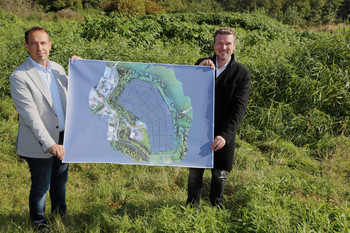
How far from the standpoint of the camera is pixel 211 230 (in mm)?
2195

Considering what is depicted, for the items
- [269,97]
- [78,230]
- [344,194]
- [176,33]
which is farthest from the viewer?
[176,33]

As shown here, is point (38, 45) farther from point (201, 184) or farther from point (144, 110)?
point (201, 184)

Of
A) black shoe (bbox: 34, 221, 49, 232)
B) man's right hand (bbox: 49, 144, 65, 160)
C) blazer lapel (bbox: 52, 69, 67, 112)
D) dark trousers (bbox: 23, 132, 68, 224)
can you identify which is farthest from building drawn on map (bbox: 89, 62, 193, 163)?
black shoe (bbox: 34, 221, 49, 232)

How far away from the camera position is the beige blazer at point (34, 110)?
2.03 m

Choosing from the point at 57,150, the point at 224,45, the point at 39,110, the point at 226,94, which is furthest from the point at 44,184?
the point at 224,45

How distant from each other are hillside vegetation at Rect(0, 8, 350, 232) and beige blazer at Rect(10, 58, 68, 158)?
76cm

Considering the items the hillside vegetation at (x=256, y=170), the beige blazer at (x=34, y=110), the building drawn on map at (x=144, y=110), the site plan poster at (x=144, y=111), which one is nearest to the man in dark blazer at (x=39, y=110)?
the beige blazer at (x=34, y=110)

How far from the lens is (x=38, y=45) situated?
6.80 feet

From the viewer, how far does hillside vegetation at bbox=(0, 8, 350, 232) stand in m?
2.36

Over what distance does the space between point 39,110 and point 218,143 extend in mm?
1447

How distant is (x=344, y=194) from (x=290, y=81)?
2.34 metres

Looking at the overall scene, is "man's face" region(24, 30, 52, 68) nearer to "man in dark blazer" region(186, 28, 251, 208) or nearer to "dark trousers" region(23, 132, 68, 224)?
"dark trousers" region(23, 132, 68, 224)

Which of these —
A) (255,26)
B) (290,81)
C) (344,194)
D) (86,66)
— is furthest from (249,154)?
(255,26)

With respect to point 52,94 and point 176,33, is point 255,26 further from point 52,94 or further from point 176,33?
point 52,94
